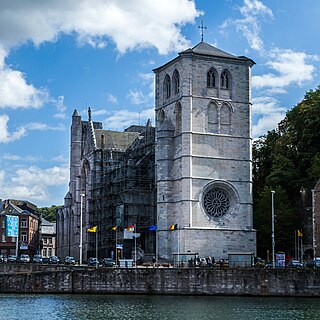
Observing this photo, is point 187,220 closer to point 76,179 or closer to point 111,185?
point 111,185

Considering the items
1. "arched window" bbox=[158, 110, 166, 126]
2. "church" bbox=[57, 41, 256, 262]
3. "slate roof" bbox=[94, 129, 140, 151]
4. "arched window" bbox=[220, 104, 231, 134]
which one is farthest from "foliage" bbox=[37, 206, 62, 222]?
"arched window" bbox=[220, 104, 231, 134]

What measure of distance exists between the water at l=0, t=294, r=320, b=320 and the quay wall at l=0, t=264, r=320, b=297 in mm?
1780

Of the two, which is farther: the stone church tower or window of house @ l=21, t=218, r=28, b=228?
window of house @ l=21, t=218, r=28, b=228

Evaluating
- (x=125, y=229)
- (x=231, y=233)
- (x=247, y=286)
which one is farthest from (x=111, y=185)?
(x=247, y=286)

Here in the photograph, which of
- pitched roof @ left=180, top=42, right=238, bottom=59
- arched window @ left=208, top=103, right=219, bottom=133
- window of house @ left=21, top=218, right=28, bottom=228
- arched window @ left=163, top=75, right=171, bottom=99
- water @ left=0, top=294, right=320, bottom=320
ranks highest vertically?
pitched roof @ left=180, top=42, right=238, bottom=59

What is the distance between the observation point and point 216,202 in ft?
276

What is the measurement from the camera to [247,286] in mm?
62312

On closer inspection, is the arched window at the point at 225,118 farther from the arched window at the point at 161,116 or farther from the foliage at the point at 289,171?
the arched window at the point at 161,116

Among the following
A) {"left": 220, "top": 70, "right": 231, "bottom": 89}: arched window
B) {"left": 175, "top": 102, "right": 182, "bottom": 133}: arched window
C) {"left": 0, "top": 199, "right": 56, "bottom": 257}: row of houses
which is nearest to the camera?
{"left": 175, "top": 102, "right": 182, "bottom": 133}: arched window

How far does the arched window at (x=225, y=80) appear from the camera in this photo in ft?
284

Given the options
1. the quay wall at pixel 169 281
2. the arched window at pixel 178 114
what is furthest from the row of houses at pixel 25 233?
the quay wall at pixel 169 281

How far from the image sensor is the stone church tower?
82250mm

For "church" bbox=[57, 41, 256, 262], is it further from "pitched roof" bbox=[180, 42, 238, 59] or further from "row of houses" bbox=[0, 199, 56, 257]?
"row of houses" bbox=[0, 199, 56, 257]

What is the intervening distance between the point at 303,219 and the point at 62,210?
4458cm
